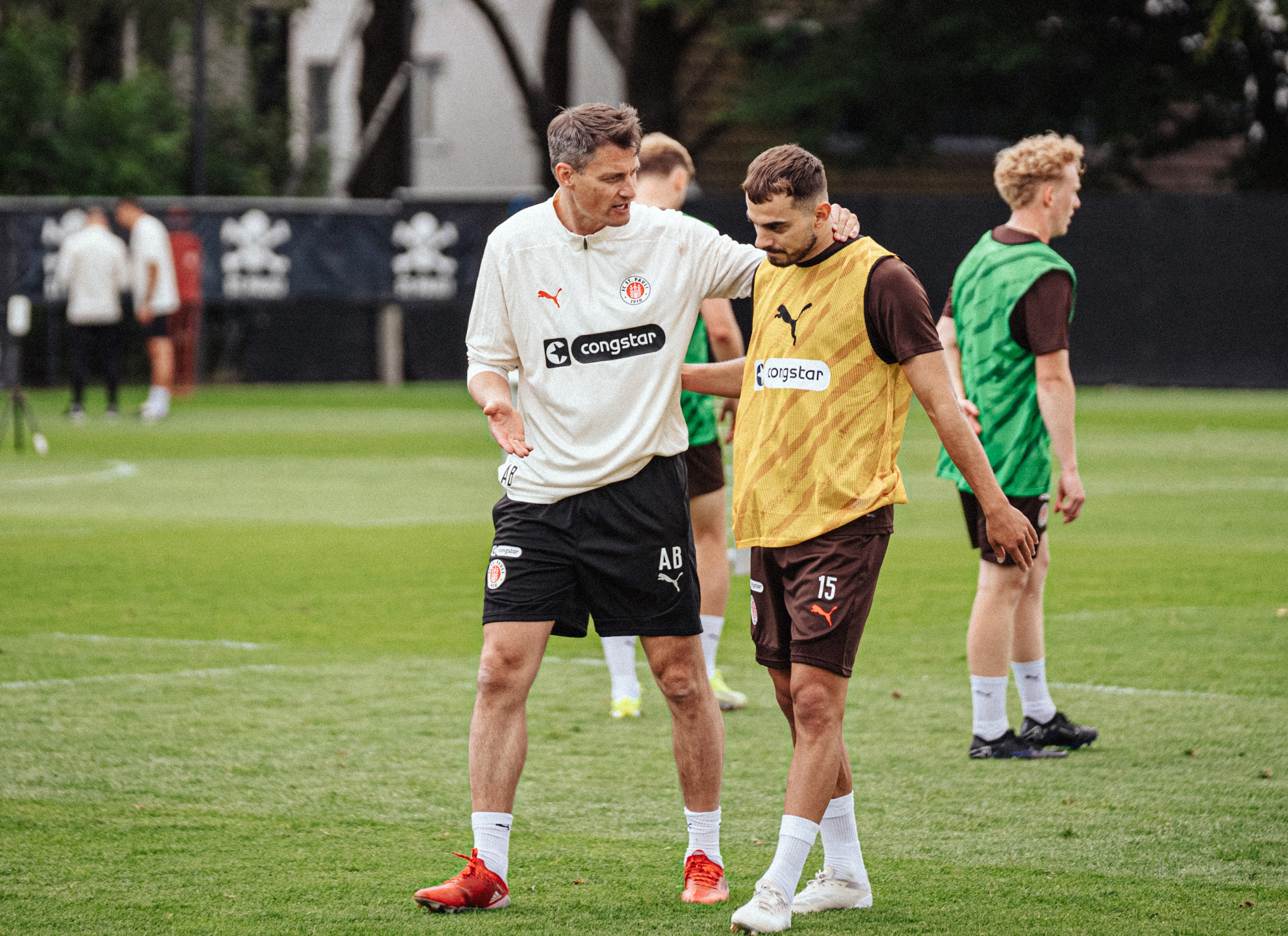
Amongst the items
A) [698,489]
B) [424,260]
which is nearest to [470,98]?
[424,260]

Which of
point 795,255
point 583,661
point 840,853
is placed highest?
point 795,255

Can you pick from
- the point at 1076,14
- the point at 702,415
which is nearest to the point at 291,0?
the point at 1076,14

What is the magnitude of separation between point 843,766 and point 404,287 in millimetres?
22509

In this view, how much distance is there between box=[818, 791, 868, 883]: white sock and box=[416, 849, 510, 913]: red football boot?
0.87 m

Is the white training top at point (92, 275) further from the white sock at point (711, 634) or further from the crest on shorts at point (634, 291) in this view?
the crest on shorts at point (634, 291)

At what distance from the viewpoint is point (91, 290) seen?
69.8ft

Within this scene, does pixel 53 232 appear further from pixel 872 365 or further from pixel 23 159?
pixel 872 365

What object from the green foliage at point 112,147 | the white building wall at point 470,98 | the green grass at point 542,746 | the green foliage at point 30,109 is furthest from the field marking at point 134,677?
→ the white building wall at point 470,98

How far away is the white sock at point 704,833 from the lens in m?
4.86

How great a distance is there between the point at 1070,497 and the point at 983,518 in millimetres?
316

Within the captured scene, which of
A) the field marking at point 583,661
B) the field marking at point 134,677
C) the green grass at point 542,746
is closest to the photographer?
the green grass at point 542,746

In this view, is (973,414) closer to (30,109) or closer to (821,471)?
(821,471)

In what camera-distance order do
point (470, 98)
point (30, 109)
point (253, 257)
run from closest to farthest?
1. point (253, 257)
2. point (30, 109)
3. point (470, 98)

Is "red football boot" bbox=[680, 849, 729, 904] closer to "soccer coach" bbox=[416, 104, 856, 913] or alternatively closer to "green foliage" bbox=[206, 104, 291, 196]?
"soccer coach" bbox=[416, 104, 856, 913]
